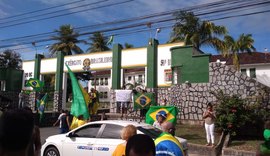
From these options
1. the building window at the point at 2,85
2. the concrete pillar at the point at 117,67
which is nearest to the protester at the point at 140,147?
the concrete pillar at the point at 117,67

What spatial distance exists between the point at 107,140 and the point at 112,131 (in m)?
0.28

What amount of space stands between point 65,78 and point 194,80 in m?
12.7

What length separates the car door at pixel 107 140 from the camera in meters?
7.95

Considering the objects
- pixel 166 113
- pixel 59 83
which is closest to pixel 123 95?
pixel 59 83

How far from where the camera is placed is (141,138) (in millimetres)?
2711

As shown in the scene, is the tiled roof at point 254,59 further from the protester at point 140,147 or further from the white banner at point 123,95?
the protester at point 140,147

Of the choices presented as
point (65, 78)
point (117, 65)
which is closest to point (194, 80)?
point (117, 65)

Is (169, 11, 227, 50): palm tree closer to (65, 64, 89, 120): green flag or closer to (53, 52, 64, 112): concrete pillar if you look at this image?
(53, 52, 64, 112): concrete pillar

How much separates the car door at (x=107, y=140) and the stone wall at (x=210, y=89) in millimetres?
9135

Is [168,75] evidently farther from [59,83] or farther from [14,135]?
[14,135]

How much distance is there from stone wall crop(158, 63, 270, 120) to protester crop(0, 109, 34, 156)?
47.6 ft

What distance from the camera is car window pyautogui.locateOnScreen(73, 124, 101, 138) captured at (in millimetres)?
8547

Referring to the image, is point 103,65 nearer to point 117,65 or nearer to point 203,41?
point 117,65

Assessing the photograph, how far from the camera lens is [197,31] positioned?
24.4m
